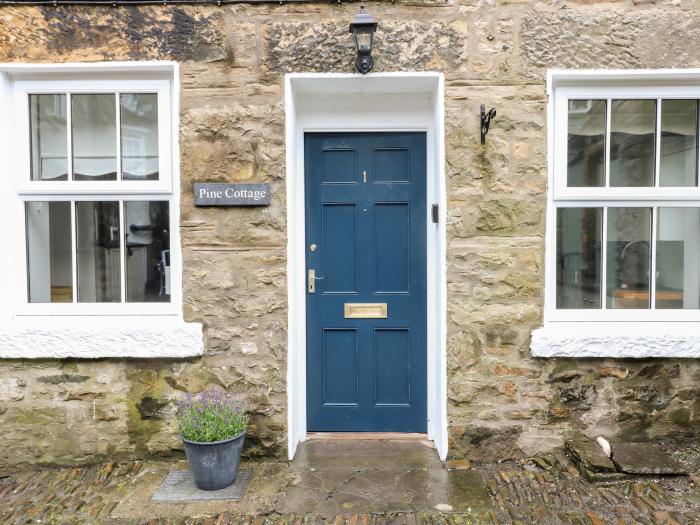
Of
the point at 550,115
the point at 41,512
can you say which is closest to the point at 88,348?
the point at 41,512

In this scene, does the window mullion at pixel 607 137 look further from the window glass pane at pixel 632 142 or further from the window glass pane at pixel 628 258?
the window glass pane at pixel 628 258

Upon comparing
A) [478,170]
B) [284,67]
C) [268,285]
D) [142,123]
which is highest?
[284,67]

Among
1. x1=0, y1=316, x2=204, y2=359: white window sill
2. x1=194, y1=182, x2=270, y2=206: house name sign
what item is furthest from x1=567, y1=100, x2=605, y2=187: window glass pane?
x1=0, y1=316, x2=204, y2=359: white window sill

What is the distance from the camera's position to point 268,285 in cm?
373

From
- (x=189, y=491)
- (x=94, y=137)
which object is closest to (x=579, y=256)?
(x=189, y=491)

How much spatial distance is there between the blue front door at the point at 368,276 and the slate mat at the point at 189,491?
89 centimetres

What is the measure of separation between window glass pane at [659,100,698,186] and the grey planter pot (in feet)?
11.2

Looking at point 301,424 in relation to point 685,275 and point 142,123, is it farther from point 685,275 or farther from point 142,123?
point 685,275

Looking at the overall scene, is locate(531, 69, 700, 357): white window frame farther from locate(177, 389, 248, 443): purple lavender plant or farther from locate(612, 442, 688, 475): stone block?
locate(177, 389, 248, 443): purple lavender plant

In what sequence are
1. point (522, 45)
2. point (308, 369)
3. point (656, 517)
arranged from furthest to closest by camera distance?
point (308, 369) → point (522, 45) → point (656, 517)

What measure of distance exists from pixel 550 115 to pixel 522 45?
0.50m

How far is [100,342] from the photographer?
370cm

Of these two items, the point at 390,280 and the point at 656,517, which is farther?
the point at 390,280

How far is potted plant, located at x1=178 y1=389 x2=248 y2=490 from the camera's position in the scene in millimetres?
3383
